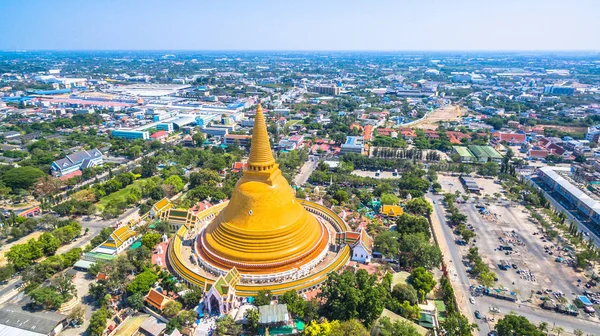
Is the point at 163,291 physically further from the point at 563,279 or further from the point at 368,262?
the point at 563,279

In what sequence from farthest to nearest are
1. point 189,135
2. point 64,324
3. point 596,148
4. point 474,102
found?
point 474,102 < point 189,135 < point 596,148 < point 64,324

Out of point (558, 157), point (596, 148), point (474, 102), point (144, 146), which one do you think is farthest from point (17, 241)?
point (474, 102)


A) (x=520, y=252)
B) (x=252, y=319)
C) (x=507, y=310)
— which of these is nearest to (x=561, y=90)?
(x=520, y=252)

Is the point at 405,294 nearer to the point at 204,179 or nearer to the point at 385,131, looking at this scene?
the point at 204,179

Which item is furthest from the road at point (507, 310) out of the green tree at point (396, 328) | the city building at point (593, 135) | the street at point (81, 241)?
the city building at point (593, 135)

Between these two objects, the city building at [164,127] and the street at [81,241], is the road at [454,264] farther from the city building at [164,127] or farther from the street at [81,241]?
the city building at [164,127]
